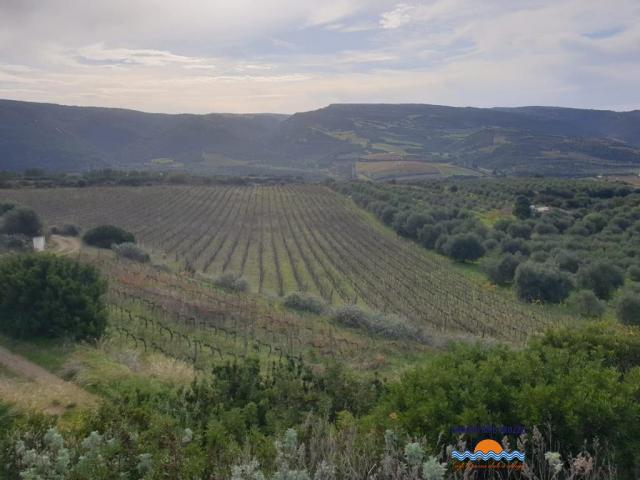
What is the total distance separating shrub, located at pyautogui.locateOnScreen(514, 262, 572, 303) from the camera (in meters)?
37.8

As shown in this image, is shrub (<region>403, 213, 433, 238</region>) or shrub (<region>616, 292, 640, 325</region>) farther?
shrub (<region>403, 213, 433, 238</region>)

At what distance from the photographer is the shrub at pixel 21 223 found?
41.7 meters

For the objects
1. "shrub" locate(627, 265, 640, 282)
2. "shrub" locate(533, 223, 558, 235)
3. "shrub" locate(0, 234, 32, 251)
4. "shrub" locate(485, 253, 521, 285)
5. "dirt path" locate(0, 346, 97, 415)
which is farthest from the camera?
"shrub" locate(533, 223, 558, 235)

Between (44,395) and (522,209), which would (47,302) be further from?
Answer: (522,209)

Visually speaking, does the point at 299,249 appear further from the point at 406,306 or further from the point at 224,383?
the point at 224,383

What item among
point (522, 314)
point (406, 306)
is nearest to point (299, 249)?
point (406, 306)

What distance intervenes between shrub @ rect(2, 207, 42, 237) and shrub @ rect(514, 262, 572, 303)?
3865 centimetres

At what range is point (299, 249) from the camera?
4741 cm

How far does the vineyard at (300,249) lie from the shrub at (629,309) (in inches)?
176

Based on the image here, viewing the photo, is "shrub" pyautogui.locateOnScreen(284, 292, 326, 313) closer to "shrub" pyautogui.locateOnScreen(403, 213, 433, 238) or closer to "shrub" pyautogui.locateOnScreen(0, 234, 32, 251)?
"shrub" pyautogui.locateOnScreen(0, 234, 32, 251)

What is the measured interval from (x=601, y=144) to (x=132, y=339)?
185 m

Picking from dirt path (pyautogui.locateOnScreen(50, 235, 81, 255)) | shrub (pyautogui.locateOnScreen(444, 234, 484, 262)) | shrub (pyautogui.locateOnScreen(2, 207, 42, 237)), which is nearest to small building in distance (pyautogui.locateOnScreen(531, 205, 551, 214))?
shrub (pyautogui.locateOnScreen(444, 234, 484, 262))

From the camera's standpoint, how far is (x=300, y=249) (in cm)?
4741

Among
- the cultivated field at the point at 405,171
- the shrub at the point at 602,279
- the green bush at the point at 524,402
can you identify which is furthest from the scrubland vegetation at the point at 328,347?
the cultivated field at the point at 405,171
